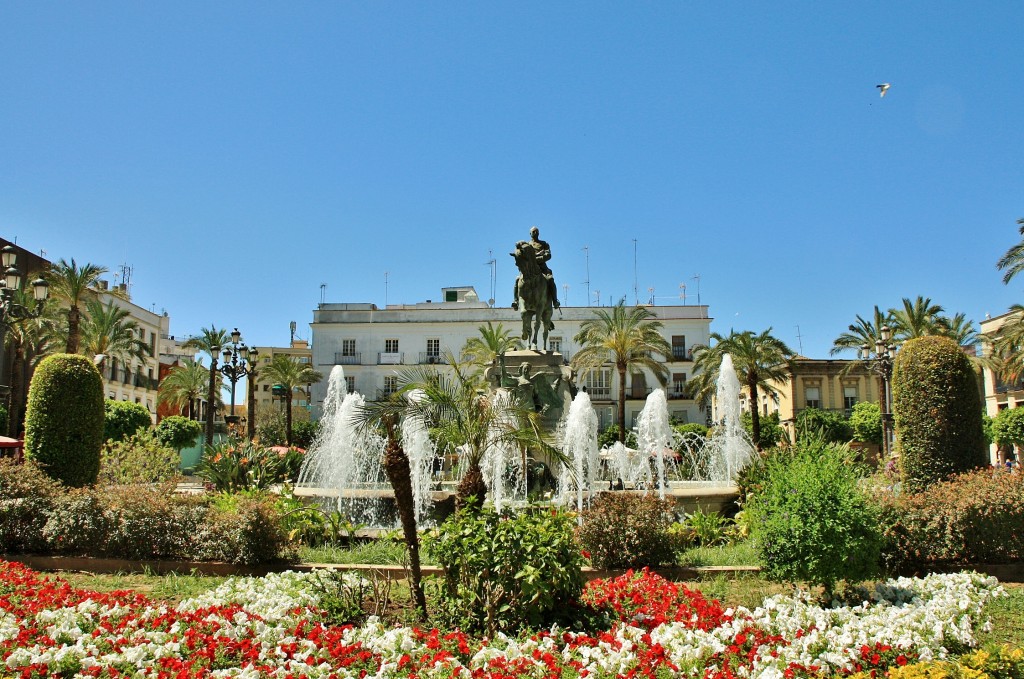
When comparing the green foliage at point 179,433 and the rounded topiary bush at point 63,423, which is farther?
the green foliage at point 179,433

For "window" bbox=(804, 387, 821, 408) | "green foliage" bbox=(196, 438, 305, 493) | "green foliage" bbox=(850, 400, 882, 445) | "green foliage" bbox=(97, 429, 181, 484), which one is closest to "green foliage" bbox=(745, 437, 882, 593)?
"green foliage" bbox=(196, 438, 305, 493)

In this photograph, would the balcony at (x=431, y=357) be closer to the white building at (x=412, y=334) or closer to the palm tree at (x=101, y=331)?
the white building at (x=412, y=334)

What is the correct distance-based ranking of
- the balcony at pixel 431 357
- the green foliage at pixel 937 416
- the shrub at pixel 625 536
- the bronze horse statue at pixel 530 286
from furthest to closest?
1. the balcony at pixel 431 357
2. the bronze horse statue at pixel 530 286
3. the green foliage at pixel 937 416
4. the shrub at pixel 625 536

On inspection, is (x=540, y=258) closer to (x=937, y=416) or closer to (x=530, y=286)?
(x=530, y=286)

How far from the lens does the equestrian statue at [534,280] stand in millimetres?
17938

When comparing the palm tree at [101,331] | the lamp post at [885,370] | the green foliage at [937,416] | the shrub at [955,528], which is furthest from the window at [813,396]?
the shrub at [955,528]

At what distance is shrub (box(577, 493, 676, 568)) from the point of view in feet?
29.2

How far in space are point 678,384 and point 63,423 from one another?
43799mm

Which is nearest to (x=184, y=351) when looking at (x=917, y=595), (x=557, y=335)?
(x=557, y=335)

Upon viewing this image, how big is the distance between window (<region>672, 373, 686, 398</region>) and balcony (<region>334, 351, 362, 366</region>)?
826 inches

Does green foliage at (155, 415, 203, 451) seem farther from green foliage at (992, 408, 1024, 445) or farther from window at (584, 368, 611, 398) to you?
green foliage at (992, 408, 1024, 445)

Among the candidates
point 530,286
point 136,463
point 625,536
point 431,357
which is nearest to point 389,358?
point 431,357

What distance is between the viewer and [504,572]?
21.1 ft

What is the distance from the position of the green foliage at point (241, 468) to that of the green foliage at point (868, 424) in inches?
1366
